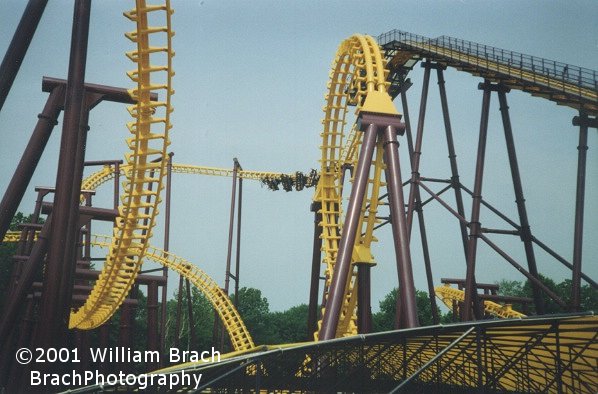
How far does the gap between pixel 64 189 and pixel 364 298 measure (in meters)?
5.37

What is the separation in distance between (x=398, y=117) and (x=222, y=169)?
15067 millimetres

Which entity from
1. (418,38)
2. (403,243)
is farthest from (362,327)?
(418,38)

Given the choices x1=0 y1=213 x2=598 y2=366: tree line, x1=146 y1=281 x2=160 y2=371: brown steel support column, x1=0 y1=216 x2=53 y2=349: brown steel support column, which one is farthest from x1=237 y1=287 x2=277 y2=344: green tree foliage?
x1=0 y1=216 x2=53 y2=349: brown steel support column

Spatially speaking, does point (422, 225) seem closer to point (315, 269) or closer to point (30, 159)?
point (315, 269)

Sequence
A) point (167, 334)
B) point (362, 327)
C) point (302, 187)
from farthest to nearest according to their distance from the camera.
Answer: point (167, 334)
point (302, 187)
point (362, 327)

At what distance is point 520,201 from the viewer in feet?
38.8

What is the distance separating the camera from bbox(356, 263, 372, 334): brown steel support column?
10414mm

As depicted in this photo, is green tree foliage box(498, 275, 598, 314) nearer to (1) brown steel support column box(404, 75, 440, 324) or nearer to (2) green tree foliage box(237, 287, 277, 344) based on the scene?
(1) brown steel support column box(404, 75, 440, 324)

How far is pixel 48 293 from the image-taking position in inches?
258

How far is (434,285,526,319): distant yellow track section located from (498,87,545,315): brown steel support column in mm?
4275

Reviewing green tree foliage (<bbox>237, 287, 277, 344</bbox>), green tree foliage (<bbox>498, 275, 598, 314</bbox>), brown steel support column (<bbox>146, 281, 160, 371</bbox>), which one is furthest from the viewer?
green tree foliage (<bbox>237, 287, 277, 344</bbox>)

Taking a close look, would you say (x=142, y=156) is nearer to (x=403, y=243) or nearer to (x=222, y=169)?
(x=403, y=243)

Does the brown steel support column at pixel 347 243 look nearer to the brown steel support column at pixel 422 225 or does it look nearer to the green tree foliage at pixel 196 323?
the brown steel support column at pixel 422 225

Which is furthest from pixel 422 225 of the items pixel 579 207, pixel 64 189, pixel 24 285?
pixel 64 189
